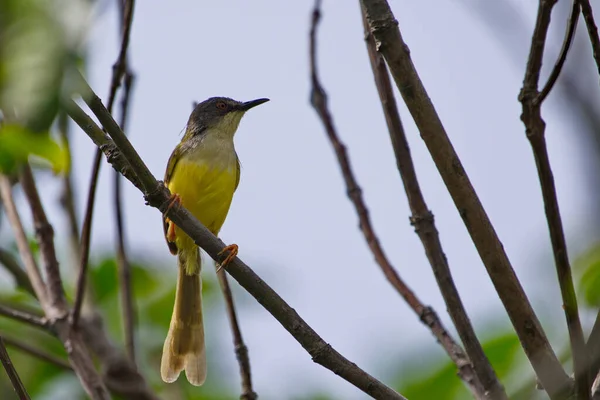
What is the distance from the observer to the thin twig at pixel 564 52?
87.5 inches

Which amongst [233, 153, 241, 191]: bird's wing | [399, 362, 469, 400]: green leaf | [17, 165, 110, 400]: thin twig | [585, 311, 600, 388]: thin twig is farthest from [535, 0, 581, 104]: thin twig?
[233, 153, 241, 191]: bird's wing

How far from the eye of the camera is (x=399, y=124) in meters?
3.20

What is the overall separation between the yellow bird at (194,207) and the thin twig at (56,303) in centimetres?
68

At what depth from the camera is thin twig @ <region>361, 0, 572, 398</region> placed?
241 cm

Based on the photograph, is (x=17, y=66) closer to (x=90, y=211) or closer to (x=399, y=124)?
(x=399, y=124)

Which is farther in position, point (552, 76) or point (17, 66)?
point (552, 76)

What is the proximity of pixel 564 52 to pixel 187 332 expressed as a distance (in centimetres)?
299

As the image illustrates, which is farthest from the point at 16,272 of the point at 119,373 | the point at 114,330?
the point at 114,330

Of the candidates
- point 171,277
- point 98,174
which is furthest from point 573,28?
point 171,277

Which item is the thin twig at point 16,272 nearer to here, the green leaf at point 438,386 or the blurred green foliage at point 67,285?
the blurred green foliage at point 67,285

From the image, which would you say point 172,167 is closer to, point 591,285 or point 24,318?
point 24,318

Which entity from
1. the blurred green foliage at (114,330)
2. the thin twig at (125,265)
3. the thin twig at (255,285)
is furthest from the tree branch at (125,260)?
the thin twig at (255,285)

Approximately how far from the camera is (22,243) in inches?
157

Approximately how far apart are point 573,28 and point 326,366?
4.32 feet
